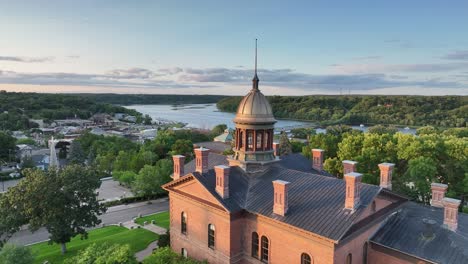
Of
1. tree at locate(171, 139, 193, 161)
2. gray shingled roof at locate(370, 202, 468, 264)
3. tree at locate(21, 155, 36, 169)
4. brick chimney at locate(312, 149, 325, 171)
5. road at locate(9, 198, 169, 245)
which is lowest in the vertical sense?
tree at locate(21, 155, 36, 169)

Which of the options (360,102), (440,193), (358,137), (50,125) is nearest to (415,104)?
(360,102)

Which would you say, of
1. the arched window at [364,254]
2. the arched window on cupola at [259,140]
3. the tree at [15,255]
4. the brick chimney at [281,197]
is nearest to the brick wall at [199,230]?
the brick chimney at [281,197]

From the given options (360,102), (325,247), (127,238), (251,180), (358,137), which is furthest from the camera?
(360,102)

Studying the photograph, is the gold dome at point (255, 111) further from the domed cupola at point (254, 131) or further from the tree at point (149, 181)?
the tree at point (149, 181)

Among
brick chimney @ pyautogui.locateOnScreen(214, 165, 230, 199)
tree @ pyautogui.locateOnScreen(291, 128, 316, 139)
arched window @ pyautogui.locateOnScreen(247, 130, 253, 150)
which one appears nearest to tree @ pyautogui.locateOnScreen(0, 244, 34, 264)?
brick chimney @ pyautogui.locateOnScreen(214, 165, 230, 199)

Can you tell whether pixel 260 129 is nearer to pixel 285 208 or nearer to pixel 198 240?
pixel 285 208

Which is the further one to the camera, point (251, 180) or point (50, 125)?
point (50, 125)

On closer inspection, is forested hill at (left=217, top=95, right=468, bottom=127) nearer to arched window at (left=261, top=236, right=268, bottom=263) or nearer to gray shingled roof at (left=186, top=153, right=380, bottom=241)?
gray shingled roof at (left=186, top=153, right=380, bottom=241)

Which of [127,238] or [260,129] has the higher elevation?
[260,129]

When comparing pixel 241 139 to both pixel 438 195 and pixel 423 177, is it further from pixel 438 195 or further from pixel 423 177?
pixel 423 177
